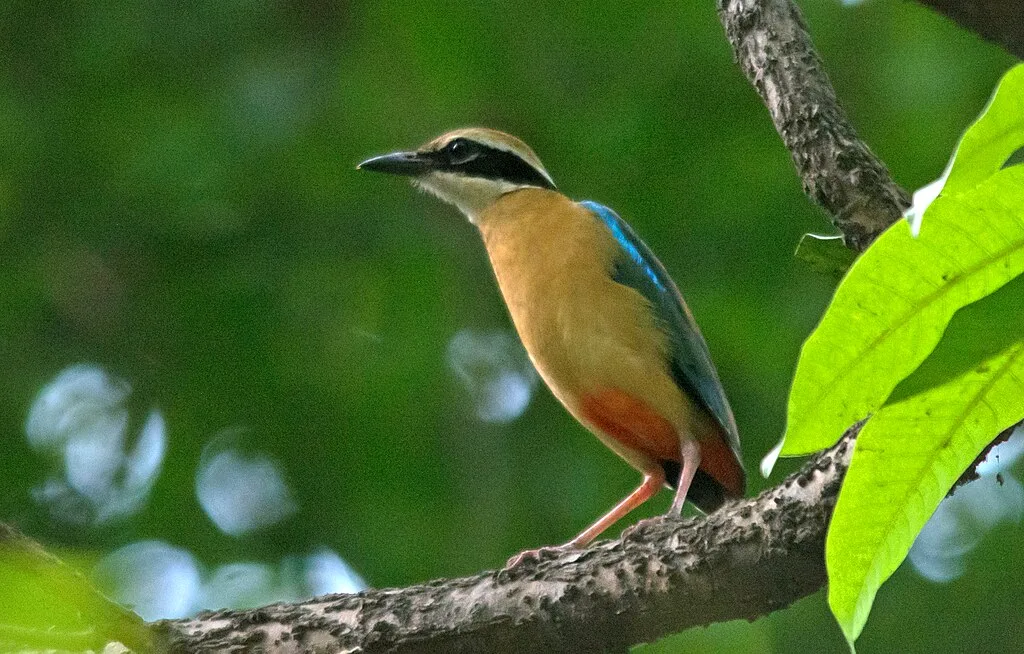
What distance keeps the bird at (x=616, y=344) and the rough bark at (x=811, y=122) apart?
133 centimetres

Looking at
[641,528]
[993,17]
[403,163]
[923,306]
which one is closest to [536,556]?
[641,528]

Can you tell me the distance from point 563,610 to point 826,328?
1.79 m

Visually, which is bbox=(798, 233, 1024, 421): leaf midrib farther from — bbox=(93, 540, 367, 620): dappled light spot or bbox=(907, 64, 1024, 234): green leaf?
bbox=(93, 540, 367, 620): dappled light spot

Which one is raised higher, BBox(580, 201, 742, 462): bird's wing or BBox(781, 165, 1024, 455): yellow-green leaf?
BBox(781, 165, 1024, 455): yellow-green leaf

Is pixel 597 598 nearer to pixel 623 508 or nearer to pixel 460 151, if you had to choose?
pixel 623 508

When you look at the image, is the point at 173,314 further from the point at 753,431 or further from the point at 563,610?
the point at 563,610

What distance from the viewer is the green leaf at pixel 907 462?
2080mm

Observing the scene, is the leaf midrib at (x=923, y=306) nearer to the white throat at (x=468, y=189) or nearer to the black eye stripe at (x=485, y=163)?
the white throat at (x=468, y=189)

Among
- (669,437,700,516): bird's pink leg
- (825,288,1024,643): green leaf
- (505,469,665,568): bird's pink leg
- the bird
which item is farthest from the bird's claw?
(825,288,1024,643): green leaf

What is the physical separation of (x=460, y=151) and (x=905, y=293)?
4570 mm

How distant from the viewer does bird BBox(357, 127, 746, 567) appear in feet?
16.8

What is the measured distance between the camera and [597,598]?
3494 millimetres

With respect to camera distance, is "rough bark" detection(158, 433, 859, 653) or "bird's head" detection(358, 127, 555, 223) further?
"bird's head" detection(358, 127, 555, 223)

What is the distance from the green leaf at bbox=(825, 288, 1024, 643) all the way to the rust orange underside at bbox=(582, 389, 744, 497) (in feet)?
9.80
